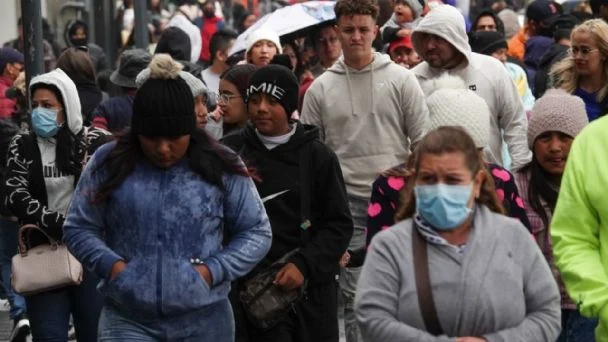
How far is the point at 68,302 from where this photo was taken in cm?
939

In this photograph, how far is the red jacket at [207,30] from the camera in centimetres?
2344

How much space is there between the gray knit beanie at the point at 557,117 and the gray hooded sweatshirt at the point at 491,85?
1.86 meters

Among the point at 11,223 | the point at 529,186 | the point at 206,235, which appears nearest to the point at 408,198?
the point at 206,235

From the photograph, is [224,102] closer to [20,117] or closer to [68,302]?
[68,302]

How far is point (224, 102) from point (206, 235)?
117 inches

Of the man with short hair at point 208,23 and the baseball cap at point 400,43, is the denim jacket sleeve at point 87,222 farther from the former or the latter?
the man with short hair at point 208,23

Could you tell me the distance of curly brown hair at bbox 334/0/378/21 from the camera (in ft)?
33.6

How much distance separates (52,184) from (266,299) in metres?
1.60

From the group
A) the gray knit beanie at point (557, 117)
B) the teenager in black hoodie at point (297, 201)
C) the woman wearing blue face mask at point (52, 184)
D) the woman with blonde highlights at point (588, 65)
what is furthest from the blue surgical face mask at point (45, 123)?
the woman with blonde highlights at point (588, 65)

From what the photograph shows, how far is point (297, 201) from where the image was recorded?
340 inches

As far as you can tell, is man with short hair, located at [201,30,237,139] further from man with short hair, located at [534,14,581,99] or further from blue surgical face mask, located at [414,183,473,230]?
blue surgical face mask, located at [414,183,473,230]

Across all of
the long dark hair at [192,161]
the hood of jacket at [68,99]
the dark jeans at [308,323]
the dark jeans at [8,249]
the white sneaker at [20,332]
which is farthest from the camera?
the dark jeans at [8,249]

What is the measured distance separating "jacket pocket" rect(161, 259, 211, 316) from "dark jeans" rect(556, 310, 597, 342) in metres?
1.69

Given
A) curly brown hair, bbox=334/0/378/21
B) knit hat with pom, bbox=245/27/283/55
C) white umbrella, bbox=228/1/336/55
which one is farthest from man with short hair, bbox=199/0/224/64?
curly brown hair, bbox=334/0/378/21
